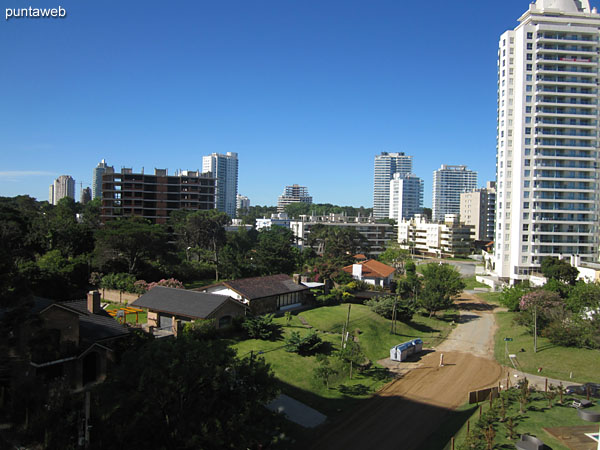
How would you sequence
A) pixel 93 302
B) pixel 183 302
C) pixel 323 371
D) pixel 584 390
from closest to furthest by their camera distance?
pixel 323 371 → pixel 584 390 → pixel 93 302 → pixel 183 302

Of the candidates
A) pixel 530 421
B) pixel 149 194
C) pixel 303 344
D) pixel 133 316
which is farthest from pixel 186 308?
pixel 149 194

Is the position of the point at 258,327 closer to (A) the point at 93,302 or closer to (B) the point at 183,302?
(B) the point at 183,302

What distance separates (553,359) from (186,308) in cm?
3232

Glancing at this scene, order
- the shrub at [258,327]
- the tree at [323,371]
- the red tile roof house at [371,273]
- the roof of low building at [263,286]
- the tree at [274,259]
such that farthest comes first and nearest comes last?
1. the red tile roof house at [371,273]
2. the tree at [274,259]
3. the roof of low building at [263,286]
4. the shrub at [258,327]
5. the tree at [323,371]

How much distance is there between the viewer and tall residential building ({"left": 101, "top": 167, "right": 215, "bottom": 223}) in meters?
101

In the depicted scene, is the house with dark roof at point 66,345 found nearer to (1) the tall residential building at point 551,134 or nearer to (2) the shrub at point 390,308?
(2) the shrub at point 390,308

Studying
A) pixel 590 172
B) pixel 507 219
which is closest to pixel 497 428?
pixel 507 219

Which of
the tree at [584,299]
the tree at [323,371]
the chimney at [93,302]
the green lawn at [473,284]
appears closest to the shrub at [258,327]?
the tree at [323,371]

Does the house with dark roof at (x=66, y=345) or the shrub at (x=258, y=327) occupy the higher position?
the house with dark roof at (x=66, y=345)

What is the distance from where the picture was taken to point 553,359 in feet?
127

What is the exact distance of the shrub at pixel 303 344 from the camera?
34688mm

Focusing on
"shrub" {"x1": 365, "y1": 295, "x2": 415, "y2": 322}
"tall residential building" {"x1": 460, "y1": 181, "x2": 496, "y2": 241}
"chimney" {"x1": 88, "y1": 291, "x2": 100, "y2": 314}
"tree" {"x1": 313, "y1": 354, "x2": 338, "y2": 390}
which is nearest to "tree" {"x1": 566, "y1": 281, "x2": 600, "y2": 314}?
"shrub" {"x1": 365, "y1": 295, "x2": 415, "y2": 322}

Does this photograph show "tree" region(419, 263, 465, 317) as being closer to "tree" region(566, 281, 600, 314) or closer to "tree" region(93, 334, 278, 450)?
"tree" region(566, 281, 600, 314)

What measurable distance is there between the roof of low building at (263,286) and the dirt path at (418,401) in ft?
52.9
